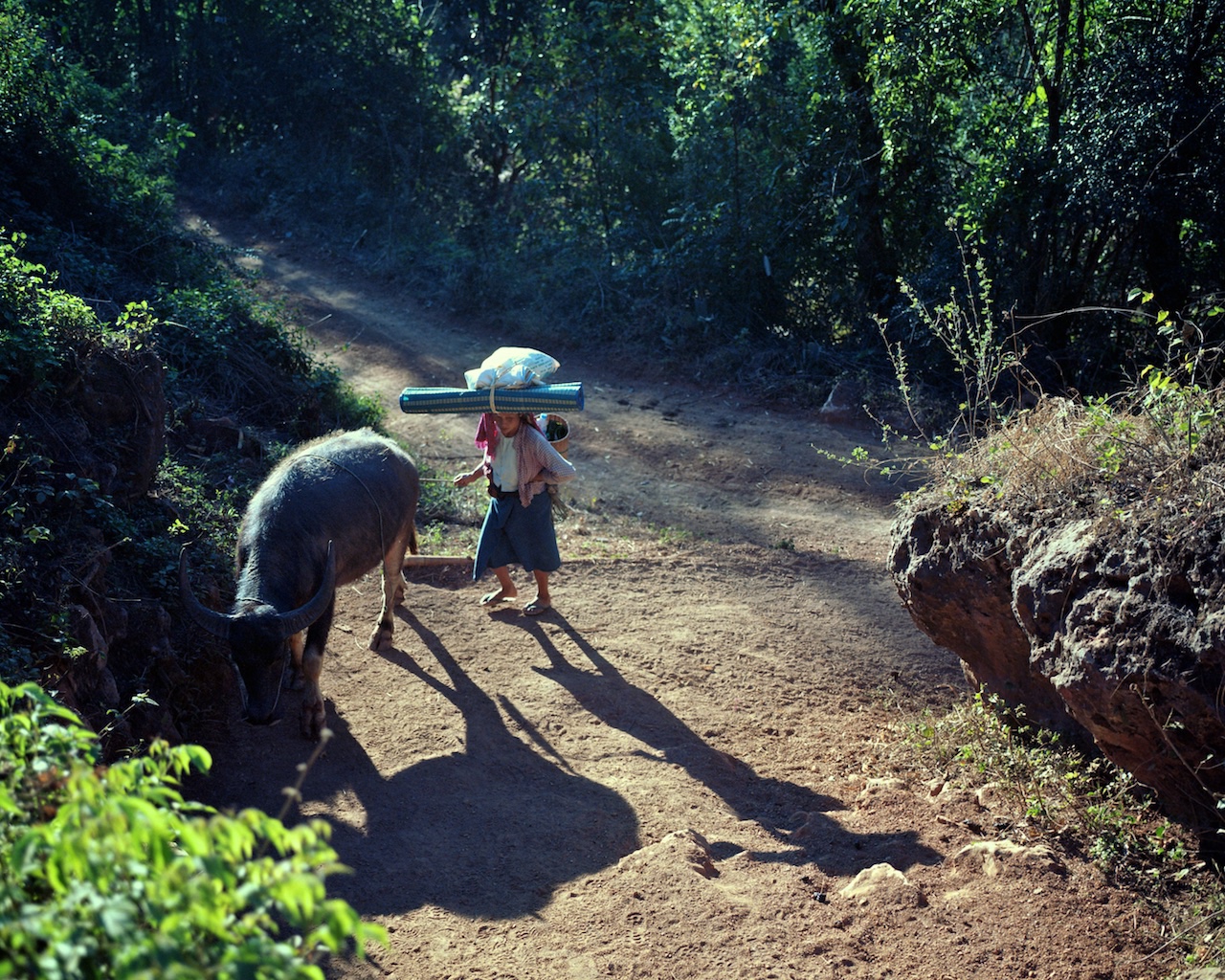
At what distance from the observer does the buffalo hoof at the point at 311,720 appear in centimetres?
592

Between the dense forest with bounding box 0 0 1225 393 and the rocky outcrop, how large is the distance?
9.39ft

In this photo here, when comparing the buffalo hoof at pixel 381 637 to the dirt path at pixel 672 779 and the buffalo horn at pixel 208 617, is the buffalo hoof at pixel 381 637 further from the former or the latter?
the buffalo horn at pixel 208 617

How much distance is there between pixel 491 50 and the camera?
18.7m

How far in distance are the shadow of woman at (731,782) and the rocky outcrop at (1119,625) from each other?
1121 mm

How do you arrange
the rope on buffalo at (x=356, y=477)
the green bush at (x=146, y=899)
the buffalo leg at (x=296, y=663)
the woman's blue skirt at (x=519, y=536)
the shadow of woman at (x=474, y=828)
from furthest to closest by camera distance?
the woman's blue skirt at (x=519, y=536) → the rope on buffalo at (x=356, y=477) → the buffalo leg at (x=296, y=663) → the shadow of woman at (x=474, y=828) → the green bush at (x=146, y=899)

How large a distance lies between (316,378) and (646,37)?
9.01 meters

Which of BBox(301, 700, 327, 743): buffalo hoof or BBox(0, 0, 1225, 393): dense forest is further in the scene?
BBox(0, 0, 1225, 393): dense forest

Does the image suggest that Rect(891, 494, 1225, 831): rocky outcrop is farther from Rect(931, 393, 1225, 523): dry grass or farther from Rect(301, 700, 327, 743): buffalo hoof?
Rect(301, 700, 327, 743): buffalo hoof

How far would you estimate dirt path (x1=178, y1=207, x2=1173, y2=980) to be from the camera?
4148 mm

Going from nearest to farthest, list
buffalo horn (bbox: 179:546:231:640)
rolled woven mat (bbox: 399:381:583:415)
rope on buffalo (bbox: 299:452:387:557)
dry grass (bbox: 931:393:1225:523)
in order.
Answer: dry grass (bbox: 931:393:1225:523) < buffalo horn (bbox: 179:546:231:640) < rolled woven mat (bbox: 399:381:583:415) < rope on buffalo (bbox: 299:452:387:557)

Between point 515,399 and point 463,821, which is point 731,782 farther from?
point 515,399

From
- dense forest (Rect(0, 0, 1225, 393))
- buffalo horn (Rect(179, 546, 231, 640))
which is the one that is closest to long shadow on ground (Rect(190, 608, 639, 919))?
buffalo horn (Rect(179, 546, 231, 640))

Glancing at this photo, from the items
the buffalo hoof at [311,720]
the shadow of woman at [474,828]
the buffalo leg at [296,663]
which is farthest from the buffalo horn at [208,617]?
the shadow of woman at [474,828]

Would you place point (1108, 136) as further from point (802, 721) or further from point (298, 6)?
point (298, 6)
